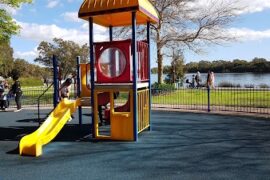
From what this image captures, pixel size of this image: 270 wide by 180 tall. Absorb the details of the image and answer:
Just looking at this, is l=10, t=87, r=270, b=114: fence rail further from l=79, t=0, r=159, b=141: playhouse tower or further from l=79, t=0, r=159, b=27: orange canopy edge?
l=79, t=0, r=159, b=27: orange canopy edge

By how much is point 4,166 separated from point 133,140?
11.3ft

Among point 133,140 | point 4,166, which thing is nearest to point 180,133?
point 133,140

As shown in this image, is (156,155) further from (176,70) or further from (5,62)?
(5,62)

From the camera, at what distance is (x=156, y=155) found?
739 cm

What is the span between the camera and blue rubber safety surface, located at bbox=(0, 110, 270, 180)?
6.11m

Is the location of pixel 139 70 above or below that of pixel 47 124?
above

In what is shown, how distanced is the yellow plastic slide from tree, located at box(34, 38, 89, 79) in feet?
151

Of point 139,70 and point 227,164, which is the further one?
point 139,70

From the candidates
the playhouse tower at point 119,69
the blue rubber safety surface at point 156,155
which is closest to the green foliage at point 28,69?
the blue rubber safety surface at point 156,155

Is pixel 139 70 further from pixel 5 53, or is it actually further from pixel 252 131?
pixel 5 53

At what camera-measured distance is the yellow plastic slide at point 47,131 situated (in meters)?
7.80

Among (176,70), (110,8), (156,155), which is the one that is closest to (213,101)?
(110,8)

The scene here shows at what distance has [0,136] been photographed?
10375 mm

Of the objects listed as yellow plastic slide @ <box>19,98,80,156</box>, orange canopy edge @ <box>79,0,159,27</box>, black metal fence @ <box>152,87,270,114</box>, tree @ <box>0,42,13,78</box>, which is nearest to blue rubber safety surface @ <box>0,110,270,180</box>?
yellow plastic slide @ <box>19,98,80,156</box>
